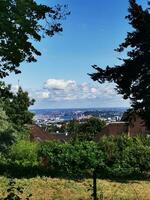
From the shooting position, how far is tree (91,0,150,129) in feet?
78.4

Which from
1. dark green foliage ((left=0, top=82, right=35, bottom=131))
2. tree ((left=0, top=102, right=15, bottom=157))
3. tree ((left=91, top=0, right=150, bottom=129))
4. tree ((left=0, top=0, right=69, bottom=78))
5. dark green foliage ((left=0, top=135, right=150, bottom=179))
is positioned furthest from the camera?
dark green foliage ((left=0, top=82, right=35, bottom=131))

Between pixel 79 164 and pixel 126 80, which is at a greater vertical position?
pixel 126 80

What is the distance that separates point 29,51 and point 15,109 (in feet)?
201

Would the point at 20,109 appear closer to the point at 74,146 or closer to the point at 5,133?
the point at 5,133

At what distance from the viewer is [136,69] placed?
24.2 metres

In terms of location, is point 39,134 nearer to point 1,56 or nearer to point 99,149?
point 99,149

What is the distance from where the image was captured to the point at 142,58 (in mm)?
24000

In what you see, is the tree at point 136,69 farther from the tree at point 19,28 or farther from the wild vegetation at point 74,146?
the tree at point 19,28

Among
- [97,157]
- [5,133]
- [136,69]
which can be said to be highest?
[136,69]

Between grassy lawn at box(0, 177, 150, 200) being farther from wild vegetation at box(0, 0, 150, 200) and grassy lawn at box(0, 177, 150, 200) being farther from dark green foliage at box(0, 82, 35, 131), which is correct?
dark green foliage at box(0, 82, 35, 131)

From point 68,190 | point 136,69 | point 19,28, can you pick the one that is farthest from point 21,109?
point 19,28

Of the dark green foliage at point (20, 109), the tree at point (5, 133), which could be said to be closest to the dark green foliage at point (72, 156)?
the tree at point (5, 133)

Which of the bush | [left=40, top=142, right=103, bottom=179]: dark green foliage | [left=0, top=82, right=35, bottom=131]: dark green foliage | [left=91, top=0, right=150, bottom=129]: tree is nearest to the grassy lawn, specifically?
[left=91, top=0, right=150, bottom=129]: tree

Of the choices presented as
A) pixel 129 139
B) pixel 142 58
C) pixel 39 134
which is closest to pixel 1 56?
pixel 142 58
